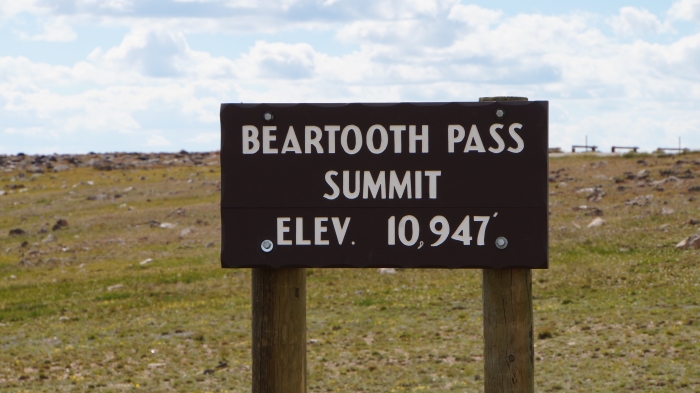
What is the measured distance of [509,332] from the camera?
222 inches

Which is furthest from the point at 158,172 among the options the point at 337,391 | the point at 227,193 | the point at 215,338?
the point at 227,193

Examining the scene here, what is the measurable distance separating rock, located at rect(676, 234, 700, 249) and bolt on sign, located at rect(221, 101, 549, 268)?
21.9 meters

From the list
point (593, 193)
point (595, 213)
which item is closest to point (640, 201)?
point (595, 213)

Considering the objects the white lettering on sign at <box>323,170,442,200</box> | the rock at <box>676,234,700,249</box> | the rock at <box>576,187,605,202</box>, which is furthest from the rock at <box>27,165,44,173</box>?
the white lettering on sign at <box>323,170,442,200</box>

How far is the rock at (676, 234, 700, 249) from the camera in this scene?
993 inches

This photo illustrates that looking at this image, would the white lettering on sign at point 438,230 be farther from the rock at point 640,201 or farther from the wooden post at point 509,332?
the rock at point 640,201

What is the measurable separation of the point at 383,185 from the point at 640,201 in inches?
1425

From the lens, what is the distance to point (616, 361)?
14.1 m

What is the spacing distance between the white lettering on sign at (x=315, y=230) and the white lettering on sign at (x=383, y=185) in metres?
0.21

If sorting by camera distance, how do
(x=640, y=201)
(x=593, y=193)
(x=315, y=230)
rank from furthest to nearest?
(x=593, y=193)
(x=640, y=201)
(x=315, y=230)

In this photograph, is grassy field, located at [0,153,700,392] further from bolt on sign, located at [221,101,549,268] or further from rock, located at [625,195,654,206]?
bolt on sign, located at [221,101,549,268]

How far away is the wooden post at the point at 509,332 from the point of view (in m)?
5.63

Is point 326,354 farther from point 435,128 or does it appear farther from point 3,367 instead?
point 435,128

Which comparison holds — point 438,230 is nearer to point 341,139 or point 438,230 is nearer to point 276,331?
point 341,139
